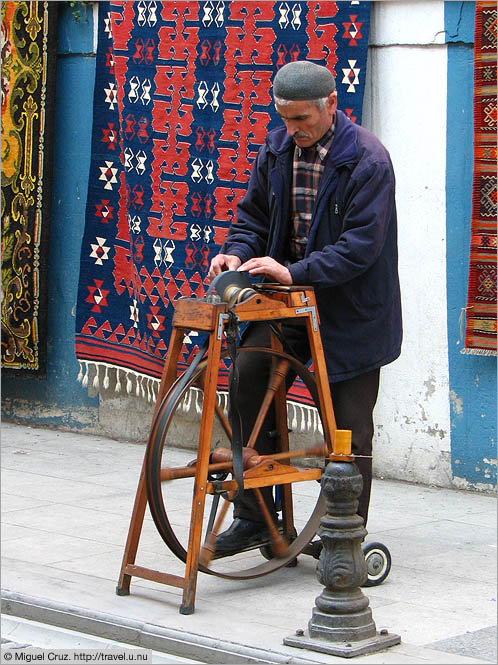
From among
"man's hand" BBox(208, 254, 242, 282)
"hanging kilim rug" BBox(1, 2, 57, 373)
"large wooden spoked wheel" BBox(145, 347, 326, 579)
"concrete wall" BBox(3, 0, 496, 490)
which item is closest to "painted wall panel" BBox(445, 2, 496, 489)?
"concrete wall" BBox(3, 0, 496, 490)

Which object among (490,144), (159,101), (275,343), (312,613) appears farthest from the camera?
(159,101)

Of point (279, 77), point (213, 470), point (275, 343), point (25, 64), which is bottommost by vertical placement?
point (213, 470)

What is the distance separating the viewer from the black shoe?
518cm

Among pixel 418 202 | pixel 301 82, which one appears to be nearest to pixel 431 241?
pixel 418 202

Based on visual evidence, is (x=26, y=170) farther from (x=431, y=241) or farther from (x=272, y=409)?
(x=272, y=409)

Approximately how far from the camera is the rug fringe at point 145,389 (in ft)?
24.0

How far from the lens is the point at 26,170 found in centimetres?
845

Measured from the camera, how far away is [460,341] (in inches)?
265

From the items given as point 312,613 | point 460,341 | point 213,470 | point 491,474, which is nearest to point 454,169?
point 460,341

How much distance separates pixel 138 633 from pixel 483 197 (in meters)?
3.08

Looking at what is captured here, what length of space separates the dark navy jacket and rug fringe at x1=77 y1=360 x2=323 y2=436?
2017 millimetres

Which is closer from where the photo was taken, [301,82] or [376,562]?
[301,82]

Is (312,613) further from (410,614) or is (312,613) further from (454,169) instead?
(454,169)

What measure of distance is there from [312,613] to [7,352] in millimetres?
4670
